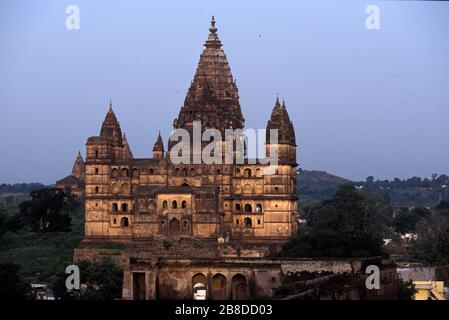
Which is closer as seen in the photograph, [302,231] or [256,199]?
[256,199]

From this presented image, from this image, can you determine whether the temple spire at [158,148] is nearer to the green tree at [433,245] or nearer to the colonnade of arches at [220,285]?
the green tree at [433,245]

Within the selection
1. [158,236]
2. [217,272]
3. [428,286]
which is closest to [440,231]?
[158,236]

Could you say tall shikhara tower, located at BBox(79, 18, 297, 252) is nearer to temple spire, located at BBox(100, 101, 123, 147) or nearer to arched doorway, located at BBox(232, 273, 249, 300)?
temple spire, located at BBox(100, 101, 123, 147)

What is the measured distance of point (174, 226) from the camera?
336ft

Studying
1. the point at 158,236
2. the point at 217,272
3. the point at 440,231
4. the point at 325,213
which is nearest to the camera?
the point at 217,272

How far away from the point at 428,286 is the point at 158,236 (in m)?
21.4

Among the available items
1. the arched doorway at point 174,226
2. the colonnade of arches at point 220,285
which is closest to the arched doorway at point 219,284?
the colonnade of arches at point 220,285

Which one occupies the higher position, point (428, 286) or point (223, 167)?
point (223, 167)

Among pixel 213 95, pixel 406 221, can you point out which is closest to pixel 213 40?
pixel 213 95

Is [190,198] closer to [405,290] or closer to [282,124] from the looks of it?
[282,124]

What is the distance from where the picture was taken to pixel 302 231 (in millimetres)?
116188

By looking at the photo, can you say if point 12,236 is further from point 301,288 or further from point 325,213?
point 301,288

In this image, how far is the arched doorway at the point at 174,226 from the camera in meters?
102
